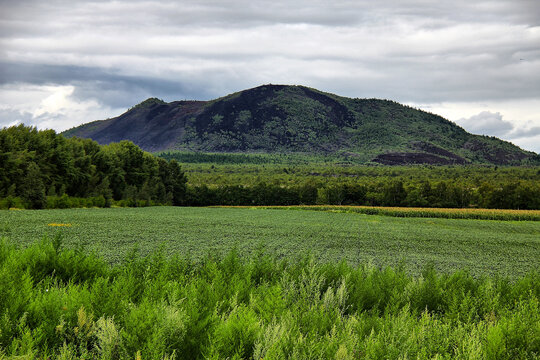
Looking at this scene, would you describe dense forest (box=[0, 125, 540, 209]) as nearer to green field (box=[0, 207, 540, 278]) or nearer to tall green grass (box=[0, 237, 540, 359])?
green field (box=[0, 207, 540, 278])

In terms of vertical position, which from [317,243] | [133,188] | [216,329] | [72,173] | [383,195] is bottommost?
[317,243]

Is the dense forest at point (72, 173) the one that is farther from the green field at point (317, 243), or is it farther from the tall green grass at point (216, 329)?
the tall green grass at point (216, 329)

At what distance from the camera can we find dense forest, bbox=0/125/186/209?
57.2 meters

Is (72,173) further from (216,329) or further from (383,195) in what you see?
(383,195)

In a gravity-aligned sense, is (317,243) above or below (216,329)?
below

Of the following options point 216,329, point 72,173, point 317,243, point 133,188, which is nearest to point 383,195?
point 133,188

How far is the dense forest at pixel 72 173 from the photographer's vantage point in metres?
57.2

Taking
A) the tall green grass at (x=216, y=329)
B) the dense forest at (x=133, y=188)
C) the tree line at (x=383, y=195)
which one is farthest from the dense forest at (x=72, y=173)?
the tall green grass at (x=216, y=329)

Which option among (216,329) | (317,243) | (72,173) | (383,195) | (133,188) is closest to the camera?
(216,329)

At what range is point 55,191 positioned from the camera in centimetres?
6619

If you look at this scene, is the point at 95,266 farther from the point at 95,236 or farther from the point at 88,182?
the point at 88,182

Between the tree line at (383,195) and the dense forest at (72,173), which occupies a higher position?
the dense forest at (72,173)

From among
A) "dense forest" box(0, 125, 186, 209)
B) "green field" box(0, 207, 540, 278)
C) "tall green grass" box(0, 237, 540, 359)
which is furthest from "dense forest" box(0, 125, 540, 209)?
"tall green grass" box(0, 237, 540, 359)

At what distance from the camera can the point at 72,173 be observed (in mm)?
69125
